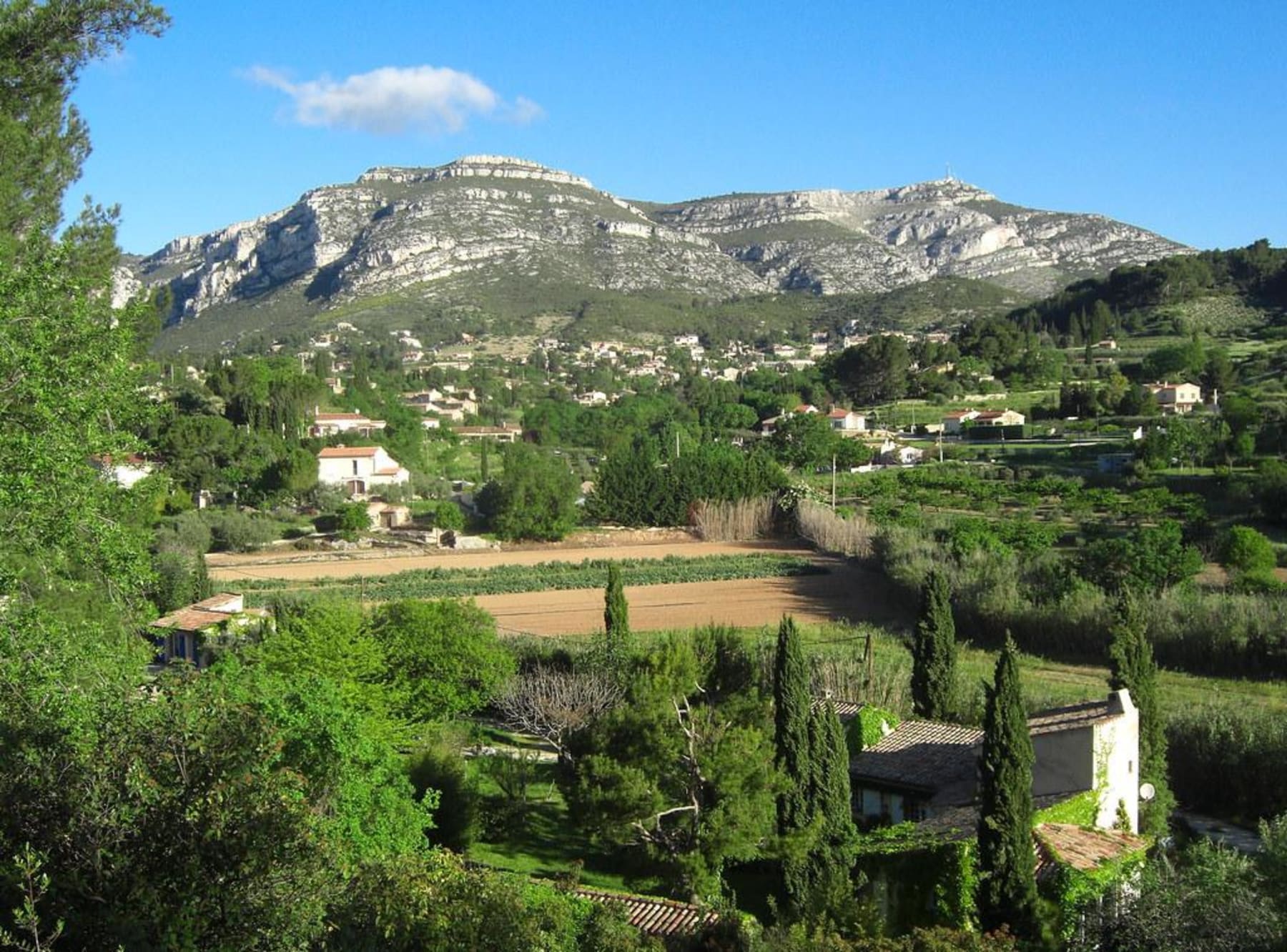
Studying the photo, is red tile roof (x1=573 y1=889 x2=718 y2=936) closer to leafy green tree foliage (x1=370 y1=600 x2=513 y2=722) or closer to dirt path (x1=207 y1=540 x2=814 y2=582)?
leafy green tree foliage (x1=370 y1=600 x2=513 y2=722)

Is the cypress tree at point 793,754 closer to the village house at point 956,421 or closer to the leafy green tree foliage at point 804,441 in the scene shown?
the leafy green tree foliage at point 804,441

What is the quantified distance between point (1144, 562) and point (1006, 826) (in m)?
19.0

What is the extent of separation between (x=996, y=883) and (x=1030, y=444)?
47234mm

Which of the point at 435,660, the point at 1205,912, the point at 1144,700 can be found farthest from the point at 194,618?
the point at 1205,912

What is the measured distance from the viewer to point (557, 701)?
19.2m

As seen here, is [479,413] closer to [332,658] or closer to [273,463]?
[273,463]

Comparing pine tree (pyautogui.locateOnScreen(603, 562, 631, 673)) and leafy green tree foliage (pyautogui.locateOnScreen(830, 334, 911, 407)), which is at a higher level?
leafy green tree foliage (pyautogui.locateOnScreen(830, 334, 911, 407))

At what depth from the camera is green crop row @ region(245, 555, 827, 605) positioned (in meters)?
38.3

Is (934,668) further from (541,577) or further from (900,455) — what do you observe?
(900,455)

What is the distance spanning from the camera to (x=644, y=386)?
96.4 metres

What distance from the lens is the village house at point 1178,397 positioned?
5662 centimetres

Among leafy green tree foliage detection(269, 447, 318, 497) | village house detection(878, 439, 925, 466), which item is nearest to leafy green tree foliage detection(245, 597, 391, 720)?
leafy green tree foliage detection(269, 447, 318, 497)

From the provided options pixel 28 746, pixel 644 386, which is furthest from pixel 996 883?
pixel 644 386

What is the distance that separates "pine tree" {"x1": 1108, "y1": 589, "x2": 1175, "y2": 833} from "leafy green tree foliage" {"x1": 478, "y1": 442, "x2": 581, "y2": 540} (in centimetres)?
3537
